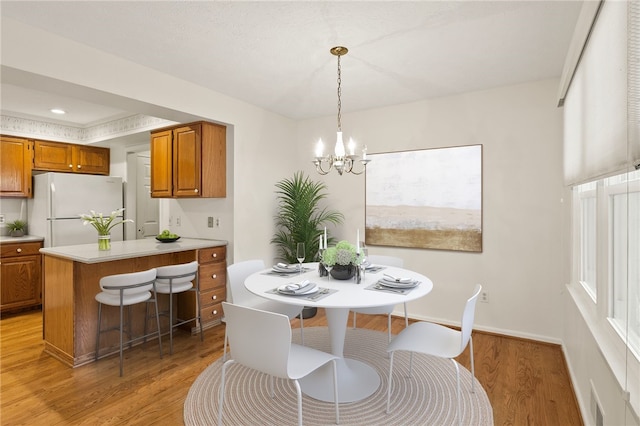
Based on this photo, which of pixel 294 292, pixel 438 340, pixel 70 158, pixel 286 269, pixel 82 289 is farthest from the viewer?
pixel 70 158

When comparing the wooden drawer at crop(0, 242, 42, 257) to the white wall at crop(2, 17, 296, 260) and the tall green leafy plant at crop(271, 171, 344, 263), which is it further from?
the tall green leafy plant at crop(271, 171, 344, 263)

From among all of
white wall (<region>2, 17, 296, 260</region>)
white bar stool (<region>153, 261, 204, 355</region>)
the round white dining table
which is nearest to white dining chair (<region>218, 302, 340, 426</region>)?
the round white dining table

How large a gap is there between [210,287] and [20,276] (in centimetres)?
256

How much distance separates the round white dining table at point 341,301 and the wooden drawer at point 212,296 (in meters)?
1.27

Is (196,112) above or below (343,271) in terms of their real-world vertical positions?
above

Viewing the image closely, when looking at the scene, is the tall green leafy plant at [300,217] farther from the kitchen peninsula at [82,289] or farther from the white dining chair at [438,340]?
the white dining chair at [438,340]

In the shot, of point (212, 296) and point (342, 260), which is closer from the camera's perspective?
point (342, 260)

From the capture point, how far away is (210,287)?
145 inches

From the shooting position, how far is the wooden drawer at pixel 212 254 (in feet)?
11.8

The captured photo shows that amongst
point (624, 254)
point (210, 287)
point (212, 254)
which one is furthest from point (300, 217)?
point (624, 254)

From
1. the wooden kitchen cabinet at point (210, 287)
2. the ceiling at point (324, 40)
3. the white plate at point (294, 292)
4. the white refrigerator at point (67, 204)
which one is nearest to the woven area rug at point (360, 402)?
the white plate at point (294, 292)

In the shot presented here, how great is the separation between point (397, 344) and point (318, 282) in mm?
650

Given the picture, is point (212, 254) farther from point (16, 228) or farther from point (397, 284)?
point (16, 228)

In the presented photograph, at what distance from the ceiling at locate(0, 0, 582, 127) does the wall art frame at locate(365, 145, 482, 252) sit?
747mm
